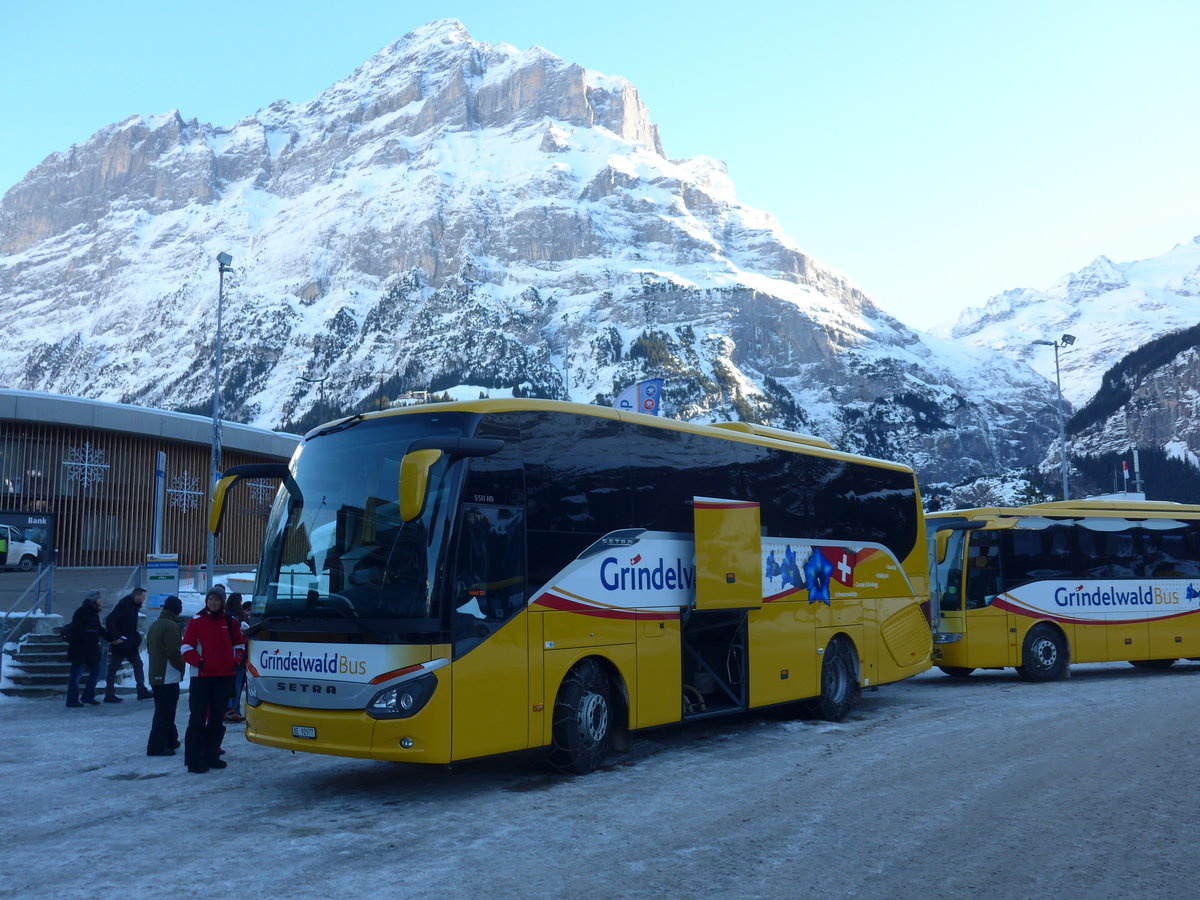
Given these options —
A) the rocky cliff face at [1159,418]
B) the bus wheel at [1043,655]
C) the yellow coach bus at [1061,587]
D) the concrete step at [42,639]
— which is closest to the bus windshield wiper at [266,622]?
the concrete step at [42,639]

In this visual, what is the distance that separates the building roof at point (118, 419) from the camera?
101 feet

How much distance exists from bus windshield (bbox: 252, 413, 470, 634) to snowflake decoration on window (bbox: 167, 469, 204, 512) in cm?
2781

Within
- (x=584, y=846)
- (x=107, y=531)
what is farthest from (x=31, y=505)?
(x=584, y=846)

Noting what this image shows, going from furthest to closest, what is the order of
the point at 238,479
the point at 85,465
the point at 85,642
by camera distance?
the point at 85,465 < the point at 85,642 < the point at 238,479

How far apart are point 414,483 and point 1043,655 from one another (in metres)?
13.1

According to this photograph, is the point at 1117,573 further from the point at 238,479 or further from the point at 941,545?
the point at 238,479

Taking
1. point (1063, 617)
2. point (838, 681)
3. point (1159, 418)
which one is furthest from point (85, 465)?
point (1159, 418)

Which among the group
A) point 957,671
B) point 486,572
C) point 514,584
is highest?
point 486,572

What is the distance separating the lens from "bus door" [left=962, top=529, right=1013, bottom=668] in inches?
633

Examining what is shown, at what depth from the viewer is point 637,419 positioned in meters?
9.89

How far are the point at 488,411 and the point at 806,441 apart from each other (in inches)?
221

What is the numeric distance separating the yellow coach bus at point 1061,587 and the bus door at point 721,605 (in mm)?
6699

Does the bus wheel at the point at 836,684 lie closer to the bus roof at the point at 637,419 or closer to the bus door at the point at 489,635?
the bus roof at the point at 637,419

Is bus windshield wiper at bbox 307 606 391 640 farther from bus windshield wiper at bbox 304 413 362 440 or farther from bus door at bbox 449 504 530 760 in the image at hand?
bus windshield wiper at bbox 304 413 362 440
